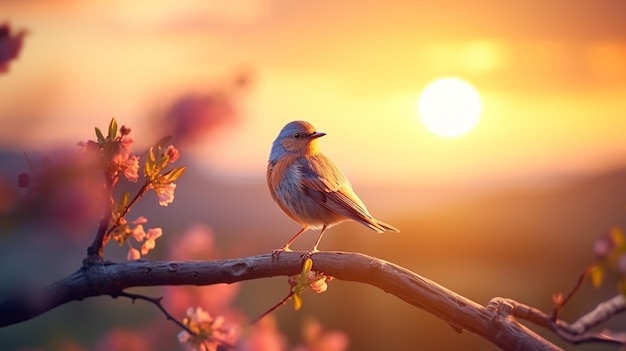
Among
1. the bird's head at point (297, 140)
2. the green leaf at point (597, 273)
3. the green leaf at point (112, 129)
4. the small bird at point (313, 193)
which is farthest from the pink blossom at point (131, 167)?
the bird's head at point (297, 140)

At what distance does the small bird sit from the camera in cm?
205

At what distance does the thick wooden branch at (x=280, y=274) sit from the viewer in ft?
4.00

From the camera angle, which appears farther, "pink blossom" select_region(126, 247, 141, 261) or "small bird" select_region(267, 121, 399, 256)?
"small bird" select_region(267, 121, 399, 256)

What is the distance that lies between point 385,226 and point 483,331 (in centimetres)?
71

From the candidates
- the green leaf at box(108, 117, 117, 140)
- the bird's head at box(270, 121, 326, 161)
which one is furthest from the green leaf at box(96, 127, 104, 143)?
the bird's head at box(270, 121, 326, 161)

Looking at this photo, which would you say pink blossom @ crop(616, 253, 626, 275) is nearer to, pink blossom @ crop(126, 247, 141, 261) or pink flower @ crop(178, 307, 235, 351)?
pink flower @ crop(178, 307, 235, 351)

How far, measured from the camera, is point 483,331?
48.2 inches

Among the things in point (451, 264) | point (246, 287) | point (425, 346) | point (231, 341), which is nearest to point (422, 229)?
point (451, 264)

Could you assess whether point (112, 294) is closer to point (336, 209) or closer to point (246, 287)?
point (336, 209)

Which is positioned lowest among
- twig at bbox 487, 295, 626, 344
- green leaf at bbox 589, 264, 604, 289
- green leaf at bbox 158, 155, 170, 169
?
twig at bbox 487, 295, 626, 344

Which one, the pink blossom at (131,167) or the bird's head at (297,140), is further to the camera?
the bird's head at (297,140)

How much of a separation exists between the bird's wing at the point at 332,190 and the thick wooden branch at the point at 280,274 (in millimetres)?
539

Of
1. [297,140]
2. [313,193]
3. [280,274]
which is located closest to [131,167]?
[280,274]

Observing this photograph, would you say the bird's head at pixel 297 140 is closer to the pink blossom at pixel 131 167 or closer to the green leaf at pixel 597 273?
the pink blossom at pixel 131 167
